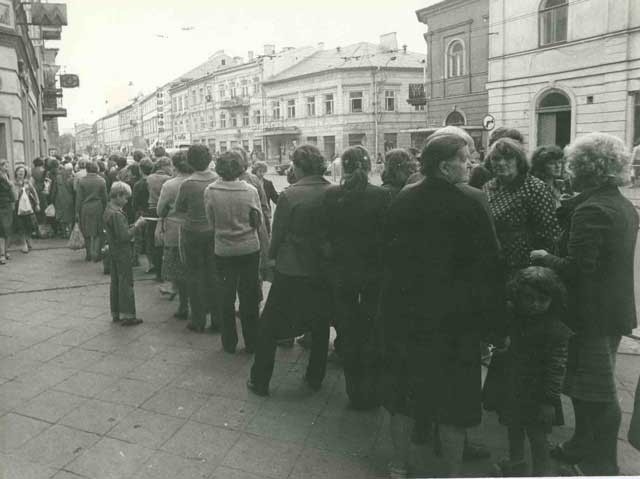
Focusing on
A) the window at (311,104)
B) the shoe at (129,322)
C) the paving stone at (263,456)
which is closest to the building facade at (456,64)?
the window at (311,104)

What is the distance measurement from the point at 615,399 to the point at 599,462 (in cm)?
31

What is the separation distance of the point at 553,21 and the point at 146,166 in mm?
5559

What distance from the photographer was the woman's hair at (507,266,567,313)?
2607mm

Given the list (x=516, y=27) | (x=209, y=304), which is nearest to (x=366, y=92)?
(x=516, y=27)

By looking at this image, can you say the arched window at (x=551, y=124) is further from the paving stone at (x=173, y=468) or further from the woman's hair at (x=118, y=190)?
the paving stone at (x=173, y=468)

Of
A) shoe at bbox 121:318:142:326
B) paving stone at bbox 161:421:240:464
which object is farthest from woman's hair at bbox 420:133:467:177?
shoe at bbox 121:318:142:326

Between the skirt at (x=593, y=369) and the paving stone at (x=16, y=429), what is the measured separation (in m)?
3.00

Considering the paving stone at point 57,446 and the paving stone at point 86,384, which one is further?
the paving stone at point 86,384

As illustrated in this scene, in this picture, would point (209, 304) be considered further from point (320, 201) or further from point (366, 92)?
point (366, 92)

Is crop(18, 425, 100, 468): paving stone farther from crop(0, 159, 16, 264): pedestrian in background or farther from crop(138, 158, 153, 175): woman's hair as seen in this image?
crop(0, 159, 16, 264): pedestrian in background

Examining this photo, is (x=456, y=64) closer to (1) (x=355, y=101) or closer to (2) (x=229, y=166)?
(1) (x=355, y=101)

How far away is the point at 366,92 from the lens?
691 inches

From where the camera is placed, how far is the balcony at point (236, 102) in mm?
16684

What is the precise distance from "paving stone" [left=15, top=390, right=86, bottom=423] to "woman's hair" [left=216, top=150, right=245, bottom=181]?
6.40 feet
